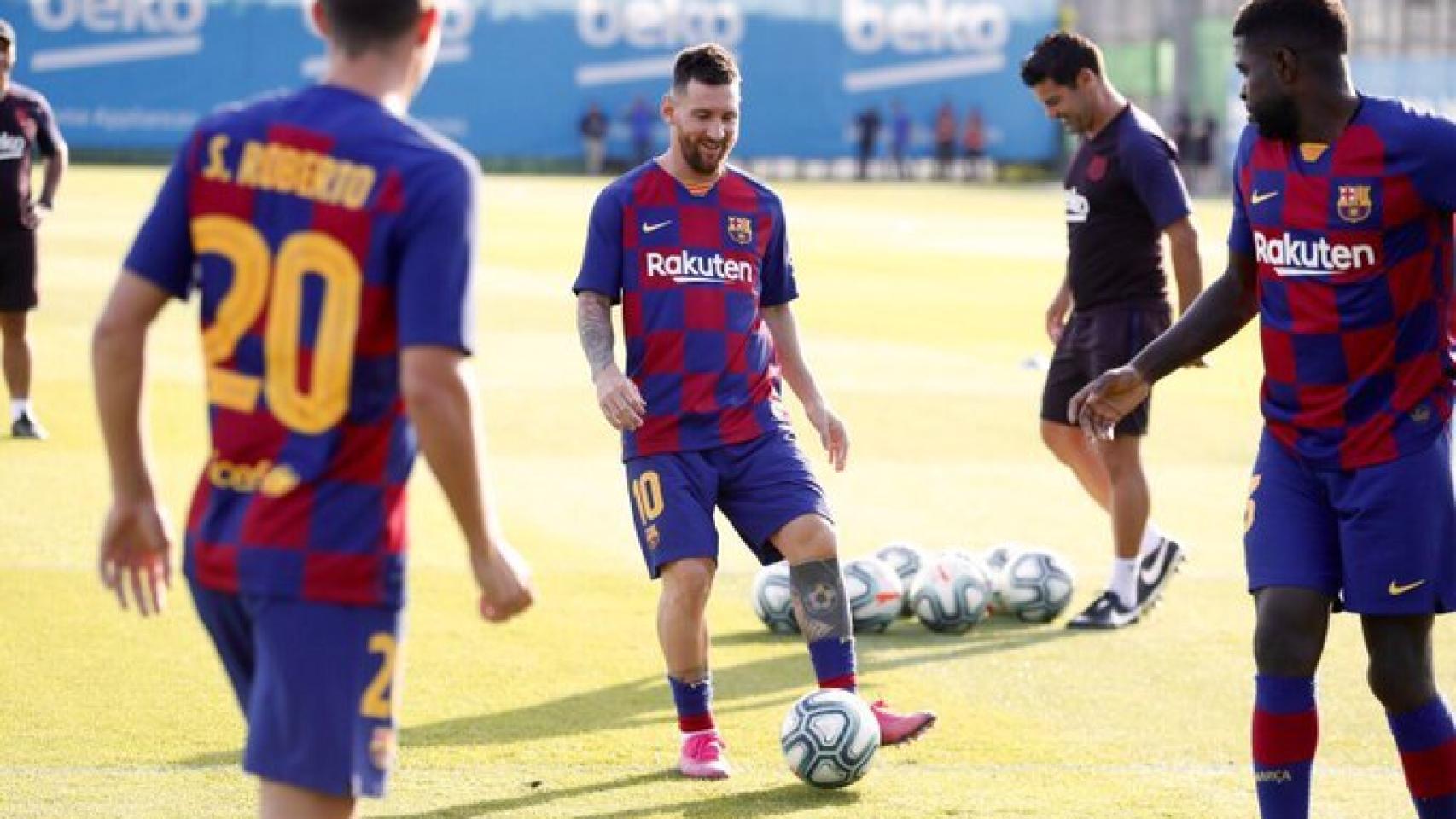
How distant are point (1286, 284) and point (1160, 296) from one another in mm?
4247

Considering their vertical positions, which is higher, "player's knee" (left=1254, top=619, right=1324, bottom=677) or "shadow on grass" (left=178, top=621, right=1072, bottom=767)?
"player's knee" (left=1254, top=619, right=1324, bottom=677)

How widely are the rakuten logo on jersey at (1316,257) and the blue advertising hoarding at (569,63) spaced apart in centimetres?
5208

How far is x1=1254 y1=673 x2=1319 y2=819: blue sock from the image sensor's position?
229 inches

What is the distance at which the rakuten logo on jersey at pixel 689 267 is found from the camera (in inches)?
292

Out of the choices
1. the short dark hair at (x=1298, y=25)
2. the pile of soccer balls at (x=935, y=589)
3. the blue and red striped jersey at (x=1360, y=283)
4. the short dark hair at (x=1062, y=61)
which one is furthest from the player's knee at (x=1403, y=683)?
the short dark hair at (x=1062, y=61)

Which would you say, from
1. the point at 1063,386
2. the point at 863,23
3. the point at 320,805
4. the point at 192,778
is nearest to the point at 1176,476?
the point at 1063,386

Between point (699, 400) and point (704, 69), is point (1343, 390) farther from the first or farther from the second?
point (704, 69)

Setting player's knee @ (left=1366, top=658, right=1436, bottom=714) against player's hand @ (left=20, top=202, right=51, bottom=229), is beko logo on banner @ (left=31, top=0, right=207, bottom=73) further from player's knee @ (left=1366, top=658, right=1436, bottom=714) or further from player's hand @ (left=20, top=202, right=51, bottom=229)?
player's knee @ (left=1366, top=658, right=1436, bottom=714)

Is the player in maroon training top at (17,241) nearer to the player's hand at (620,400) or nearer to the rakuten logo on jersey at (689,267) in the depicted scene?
the rakuten logo on jersey at (689,267)

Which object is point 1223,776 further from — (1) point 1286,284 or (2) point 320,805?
(2) point 320,805

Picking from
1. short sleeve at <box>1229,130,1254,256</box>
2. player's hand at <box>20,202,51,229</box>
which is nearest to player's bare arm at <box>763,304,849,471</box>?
short sleeve at <box>1229,130,1254,256</box>

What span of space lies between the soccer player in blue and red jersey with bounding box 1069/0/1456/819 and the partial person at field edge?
3708 millimetres

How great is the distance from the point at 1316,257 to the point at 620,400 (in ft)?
6.96

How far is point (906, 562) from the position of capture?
9984mm
